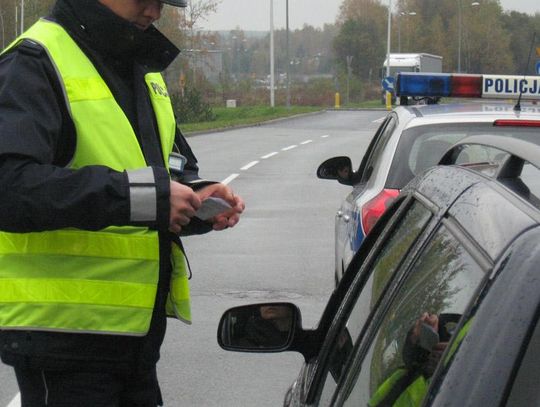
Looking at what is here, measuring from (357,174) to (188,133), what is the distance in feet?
96.0

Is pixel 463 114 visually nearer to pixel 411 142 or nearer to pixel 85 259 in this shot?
pixel 411 142

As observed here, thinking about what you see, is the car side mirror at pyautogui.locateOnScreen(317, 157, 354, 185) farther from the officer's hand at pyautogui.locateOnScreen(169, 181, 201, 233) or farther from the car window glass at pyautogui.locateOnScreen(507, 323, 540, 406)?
the car window glass at pyautogui.locateOnScreen(507, 323, 540, 406)

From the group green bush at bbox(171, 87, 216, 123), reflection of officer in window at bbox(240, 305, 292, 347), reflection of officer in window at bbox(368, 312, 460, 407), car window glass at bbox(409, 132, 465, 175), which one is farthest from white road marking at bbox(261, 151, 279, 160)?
reflection of officer in window at bbox(368, 312, 460, 407)

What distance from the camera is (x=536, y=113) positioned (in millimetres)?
5715

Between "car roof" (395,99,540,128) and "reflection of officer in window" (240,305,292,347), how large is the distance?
2.86 metres

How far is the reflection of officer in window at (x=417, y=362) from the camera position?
70.4 inches

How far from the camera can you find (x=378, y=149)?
6613 millimetres

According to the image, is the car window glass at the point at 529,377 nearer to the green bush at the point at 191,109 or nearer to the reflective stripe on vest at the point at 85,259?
the reflective stripe on vest at the point at 85,259

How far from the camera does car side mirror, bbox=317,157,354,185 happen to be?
273 inches

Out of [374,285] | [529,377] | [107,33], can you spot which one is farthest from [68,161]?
[529,377]

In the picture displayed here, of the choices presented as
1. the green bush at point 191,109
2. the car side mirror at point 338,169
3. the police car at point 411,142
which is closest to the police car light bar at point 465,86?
the police car at point 411,142

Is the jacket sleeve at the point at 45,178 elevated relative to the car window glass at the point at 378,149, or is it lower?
elevated

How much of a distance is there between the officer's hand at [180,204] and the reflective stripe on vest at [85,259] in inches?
6.6

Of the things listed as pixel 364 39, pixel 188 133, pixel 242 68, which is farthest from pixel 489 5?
pixel 242 68
